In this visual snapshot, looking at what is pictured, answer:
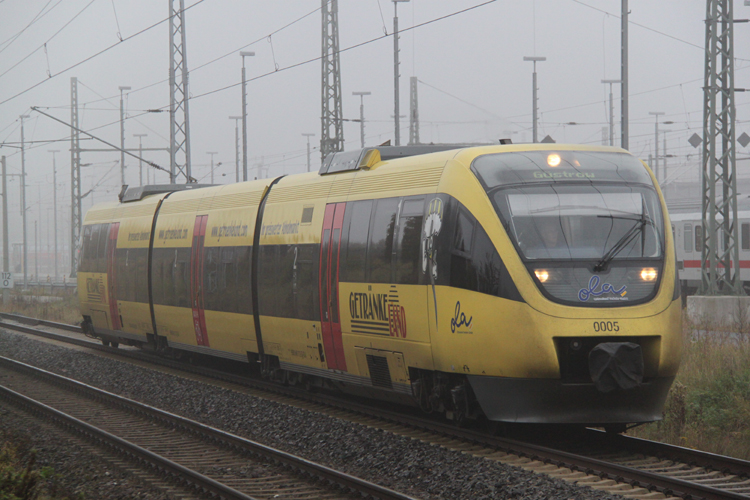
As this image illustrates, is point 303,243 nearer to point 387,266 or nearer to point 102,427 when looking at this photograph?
point 387,266

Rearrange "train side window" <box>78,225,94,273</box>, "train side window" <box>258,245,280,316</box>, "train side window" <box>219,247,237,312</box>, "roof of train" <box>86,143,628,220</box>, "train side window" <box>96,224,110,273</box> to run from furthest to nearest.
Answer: "train side window" <box>78,225,94,273</box>, "train side window" <box>96,224,110,273</box>, "train side window" <box>219,247,237,312</box>, "train side window" <box>258,245,280,316</box>, "roof of train" <box>86,143,628,220</box>

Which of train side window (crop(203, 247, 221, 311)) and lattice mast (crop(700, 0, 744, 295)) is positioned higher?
lattice mast (crop(700, 0, 744, 295))

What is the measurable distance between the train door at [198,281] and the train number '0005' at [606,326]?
8.83m

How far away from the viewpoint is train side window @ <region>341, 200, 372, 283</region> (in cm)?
1088

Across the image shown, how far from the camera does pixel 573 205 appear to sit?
29.4 feet

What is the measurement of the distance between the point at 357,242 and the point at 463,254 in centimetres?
227

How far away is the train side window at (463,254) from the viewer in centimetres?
895

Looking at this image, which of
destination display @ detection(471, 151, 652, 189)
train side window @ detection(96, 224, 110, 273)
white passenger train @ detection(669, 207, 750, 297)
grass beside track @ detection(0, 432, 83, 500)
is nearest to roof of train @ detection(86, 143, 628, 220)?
destination display @ detection(471, 151, 652, 189)

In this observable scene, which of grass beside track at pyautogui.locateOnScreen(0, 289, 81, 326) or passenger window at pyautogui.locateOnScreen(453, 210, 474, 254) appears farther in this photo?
grass beside track at pyautogui.locateOnScreen(0, 289, 81, 326)

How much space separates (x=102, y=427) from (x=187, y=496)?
412cm

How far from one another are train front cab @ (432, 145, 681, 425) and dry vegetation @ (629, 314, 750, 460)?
111 centimetres

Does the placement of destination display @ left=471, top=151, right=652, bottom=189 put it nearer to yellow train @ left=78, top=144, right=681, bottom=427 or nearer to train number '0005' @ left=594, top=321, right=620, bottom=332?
yellow train @ left=78, top=144, right=681, bottom=427

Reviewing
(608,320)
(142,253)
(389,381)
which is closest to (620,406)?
(608,320)

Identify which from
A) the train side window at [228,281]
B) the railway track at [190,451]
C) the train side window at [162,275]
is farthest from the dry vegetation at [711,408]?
the train side window at [162,275]
